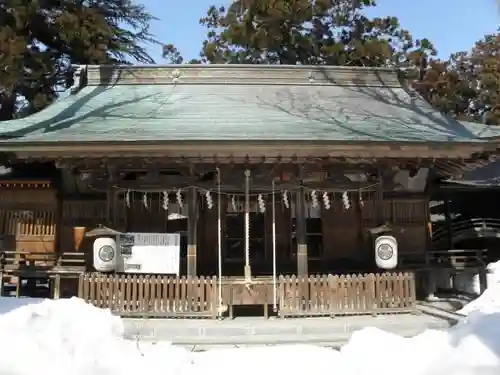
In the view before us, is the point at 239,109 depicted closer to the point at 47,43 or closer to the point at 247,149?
the point at 247,149

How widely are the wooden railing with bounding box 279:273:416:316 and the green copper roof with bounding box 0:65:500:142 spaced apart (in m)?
2.73

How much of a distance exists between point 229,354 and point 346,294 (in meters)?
3.73

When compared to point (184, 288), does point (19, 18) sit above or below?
above

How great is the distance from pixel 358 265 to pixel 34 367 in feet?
27.8

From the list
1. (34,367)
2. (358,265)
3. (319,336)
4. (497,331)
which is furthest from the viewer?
(358,265)

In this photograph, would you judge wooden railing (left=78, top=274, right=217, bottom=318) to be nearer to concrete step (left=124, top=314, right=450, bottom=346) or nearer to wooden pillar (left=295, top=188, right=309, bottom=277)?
concrete step (left=124, top=314, right=450, bottom=346)

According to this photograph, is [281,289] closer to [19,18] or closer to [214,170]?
[214,170]

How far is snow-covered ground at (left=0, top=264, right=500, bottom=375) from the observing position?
5.31m

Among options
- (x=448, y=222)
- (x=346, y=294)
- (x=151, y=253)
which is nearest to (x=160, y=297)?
(x=151, y=253)

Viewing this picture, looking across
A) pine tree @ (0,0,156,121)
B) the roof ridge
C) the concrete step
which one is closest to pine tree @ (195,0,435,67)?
pine tree @ (0,0,156,121)

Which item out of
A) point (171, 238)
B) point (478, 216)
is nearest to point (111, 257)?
point (171, 238)

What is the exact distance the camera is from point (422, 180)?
12.4 meters

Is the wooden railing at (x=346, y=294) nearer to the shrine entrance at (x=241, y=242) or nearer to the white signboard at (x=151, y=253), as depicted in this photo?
the white signboard at (x=151, y=253)

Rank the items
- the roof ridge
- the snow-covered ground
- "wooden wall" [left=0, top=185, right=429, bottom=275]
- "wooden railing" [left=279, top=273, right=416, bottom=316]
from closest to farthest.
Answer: the snow-covered ground, "wooden railing" [left=279, top=273, right=416, bottom=316], "wooden wall" [left=0, top=185, right=429, bottom=275], the roof ridge
